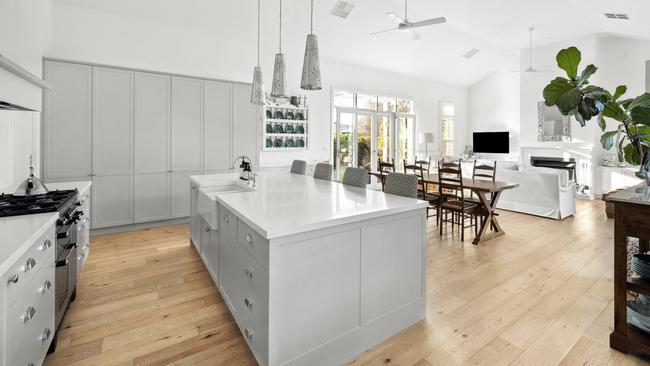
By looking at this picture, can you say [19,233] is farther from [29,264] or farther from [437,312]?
[437,312]

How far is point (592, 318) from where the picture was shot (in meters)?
2.30

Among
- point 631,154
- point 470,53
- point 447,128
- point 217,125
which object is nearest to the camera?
point 631,154

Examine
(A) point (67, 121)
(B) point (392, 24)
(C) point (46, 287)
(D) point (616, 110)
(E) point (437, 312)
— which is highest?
(B) point (392, 24)

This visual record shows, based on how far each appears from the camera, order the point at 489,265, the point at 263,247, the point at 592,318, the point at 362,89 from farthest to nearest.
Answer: the point at 362,89 → the point at 489,265 → the point at 592,318 → the point at 263,247

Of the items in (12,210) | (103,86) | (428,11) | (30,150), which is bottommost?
(12,210)

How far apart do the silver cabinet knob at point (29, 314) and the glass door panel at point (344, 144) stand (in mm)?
6193

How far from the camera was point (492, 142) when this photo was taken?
31.3ft

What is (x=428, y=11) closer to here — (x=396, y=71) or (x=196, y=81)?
(x=396, y=71)

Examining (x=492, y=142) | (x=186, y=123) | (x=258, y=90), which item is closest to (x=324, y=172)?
(x=258, y=90)

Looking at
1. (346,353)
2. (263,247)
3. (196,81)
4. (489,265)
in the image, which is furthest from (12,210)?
(489,265)

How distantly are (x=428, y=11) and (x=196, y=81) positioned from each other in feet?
14.8

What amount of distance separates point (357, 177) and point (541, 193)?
4111 mm

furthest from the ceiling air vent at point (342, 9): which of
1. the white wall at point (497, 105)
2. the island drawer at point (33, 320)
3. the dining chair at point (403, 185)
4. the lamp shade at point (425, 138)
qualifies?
the white wall at point (497, 105)

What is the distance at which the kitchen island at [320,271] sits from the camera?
1.62m
